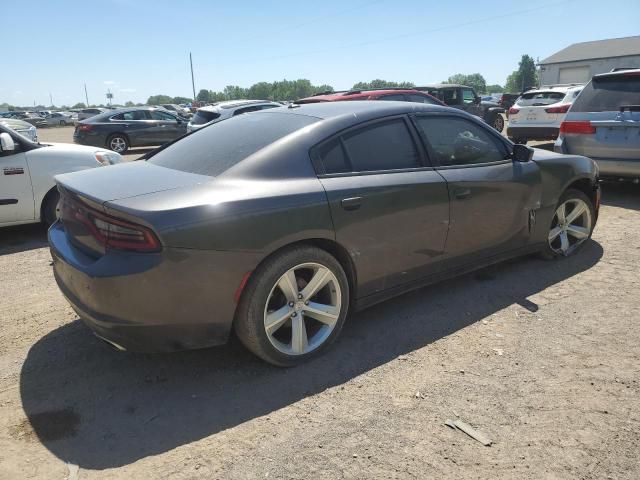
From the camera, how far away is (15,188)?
5508 millimetres

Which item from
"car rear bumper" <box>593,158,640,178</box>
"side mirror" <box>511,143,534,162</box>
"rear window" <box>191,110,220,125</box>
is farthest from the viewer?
"rear window" <box>191,110,220,125</box>

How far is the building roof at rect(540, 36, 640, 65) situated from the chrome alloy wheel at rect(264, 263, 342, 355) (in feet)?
187

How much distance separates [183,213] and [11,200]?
4048 mm

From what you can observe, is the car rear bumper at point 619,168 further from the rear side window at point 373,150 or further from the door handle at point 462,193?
the rear side window at point 373,150

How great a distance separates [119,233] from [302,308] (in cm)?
110

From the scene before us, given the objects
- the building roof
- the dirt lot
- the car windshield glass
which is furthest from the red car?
the building roof

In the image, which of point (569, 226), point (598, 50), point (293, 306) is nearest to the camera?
point (293, 306)

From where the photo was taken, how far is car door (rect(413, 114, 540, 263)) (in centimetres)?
366

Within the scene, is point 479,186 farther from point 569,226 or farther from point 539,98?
point 539,98

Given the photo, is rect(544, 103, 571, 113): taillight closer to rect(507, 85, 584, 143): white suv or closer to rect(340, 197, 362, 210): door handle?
rect(507, 85, 584, 143): white suv

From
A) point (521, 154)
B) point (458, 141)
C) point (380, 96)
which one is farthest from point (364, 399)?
point (380, 96)

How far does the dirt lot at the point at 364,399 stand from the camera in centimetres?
224

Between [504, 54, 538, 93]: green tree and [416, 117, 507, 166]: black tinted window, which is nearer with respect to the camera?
[416, 117, 507, 166]: black tinted window

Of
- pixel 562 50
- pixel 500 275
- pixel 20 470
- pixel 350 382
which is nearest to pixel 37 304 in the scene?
pixel 20 470
